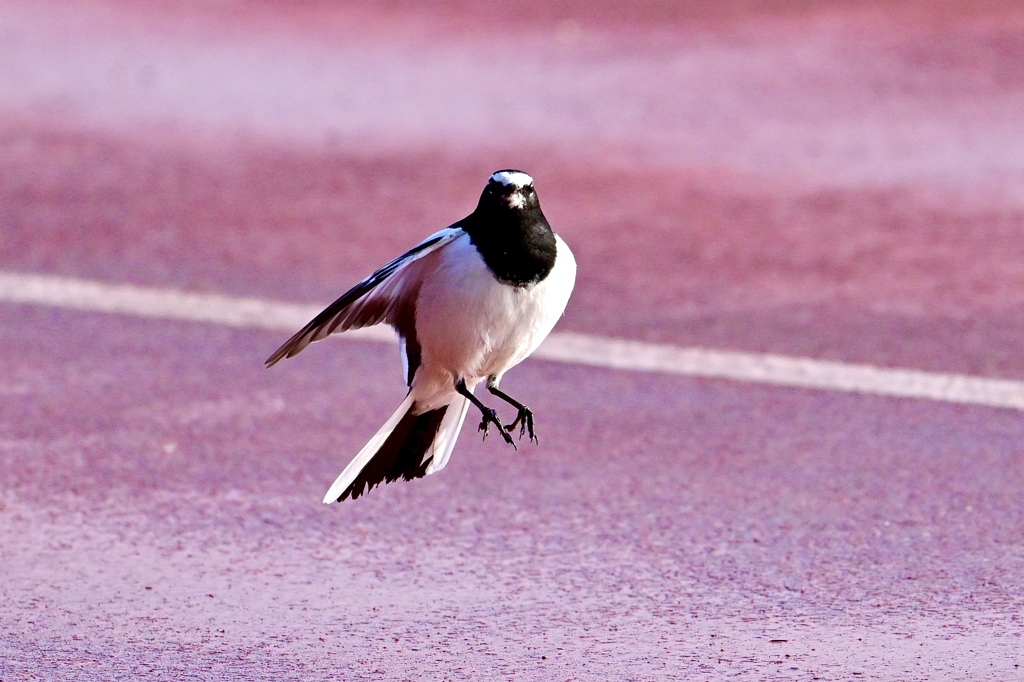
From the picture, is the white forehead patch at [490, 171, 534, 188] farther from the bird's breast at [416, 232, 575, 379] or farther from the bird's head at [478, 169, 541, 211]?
the bird's breast at [416, 232, 575, 379]

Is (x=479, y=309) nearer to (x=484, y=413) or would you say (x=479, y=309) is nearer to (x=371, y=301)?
(x=484, y=413)

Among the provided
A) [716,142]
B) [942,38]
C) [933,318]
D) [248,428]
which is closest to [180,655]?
[248,428]

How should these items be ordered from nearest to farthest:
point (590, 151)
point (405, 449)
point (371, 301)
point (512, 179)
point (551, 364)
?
point (512, 179), point (371, 301), point (405, 449), point (551, 364), point (590, 151)

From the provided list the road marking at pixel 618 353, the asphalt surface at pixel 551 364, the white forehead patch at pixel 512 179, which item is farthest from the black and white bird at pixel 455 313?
the road marking at pixel 618 353

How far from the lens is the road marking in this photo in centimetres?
678

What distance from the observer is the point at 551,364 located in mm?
7184

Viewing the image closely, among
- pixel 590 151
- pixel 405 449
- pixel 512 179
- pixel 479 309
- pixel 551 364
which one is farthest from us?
pixel 590 151

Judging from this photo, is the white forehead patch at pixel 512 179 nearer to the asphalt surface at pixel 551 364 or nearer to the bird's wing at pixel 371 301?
the bird's wing at pixel 371 301

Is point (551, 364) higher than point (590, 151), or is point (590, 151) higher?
point (590, 151)

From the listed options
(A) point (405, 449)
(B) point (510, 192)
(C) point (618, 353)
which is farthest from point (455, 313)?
(C) point (618, 353)

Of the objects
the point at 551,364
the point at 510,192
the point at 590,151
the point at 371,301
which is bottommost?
the point at 551,364

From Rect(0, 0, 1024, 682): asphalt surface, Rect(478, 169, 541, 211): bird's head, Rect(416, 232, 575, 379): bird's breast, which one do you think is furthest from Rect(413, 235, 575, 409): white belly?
Rect(0, 0, 1024, 682): asphalt surface

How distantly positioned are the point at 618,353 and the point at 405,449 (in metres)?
2.52

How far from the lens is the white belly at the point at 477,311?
4.30 metres
